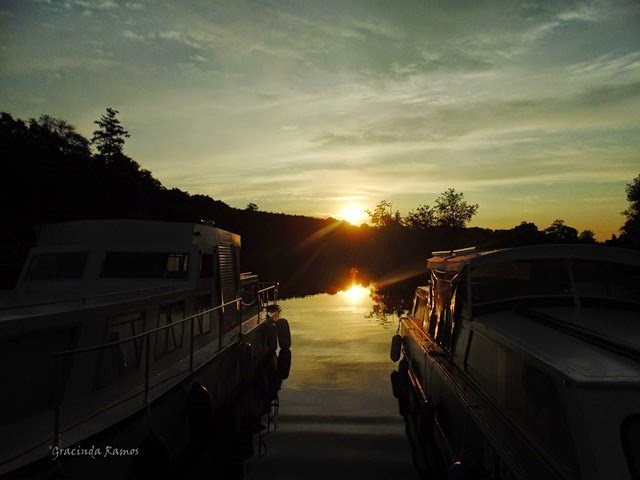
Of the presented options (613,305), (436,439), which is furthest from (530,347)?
(436,439)

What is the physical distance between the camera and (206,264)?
37.4 feet

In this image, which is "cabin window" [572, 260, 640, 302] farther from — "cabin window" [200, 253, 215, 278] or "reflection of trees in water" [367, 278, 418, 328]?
"reflection of trees in water" [367, 278, 418, 328]

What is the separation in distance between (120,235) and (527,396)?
27.0 ft

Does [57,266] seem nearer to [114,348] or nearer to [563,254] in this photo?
[114,348]

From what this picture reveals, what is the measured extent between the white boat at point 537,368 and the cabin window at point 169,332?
191 inches

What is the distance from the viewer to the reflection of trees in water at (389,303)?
2418 cm

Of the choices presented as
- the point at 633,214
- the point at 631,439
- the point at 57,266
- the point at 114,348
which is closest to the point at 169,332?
the point at 114,348

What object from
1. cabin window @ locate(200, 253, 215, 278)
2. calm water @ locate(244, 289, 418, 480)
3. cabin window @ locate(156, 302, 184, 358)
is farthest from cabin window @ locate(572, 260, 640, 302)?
cabin window @ locate(200, 253, 215, 278)

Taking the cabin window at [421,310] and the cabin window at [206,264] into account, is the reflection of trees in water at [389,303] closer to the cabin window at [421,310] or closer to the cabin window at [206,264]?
the cabin window at [421,310]

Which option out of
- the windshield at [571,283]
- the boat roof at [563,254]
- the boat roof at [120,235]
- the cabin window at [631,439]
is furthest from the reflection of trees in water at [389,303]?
the cabin window at [631,439]

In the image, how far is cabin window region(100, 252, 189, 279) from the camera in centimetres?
965

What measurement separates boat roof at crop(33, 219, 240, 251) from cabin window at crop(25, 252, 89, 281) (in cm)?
28

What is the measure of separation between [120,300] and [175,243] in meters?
3.01

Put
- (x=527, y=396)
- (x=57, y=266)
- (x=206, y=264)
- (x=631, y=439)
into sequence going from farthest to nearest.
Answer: (x=206, y=264) < (x=57, y=266) < (x=527, y=396) < (x=631, y=439)
